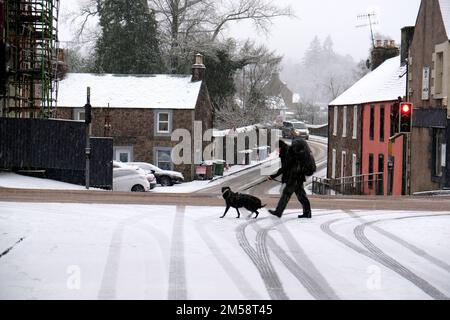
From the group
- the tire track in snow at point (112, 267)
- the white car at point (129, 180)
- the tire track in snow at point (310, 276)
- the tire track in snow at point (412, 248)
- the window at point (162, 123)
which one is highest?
the window at point (162, 123)

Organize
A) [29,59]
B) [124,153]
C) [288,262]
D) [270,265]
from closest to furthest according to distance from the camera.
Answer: [270,265] → [288,262] → [29,59] → [124,153]

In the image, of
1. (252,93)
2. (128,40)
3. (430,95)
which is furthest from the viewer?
(252,93)

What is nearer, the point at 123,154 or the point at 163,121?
the point at 163,121

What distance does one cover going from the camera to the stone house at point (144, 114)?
4391 cm

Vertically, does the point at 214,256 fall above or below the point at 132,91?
below

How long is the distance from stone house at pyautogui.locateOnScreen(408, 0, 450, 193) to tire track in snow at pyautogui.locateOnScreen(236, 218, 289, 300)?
17436mm

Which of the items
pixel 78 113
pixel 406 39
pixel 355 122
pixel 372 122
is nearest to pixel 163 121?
pixel 78 113

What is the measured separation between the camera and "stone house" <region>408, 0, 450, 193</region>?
25531mm

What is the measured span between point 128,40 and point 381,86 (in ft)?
95.0

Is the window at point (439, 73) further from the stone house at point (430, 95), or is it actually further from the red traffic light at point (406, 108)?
the red traffic light at point (406, 108)

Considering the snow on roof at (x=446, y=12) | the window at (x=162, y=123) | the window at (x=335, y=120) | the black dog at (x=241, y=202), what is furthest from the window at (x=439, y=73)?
the window at (x=162, y=123)

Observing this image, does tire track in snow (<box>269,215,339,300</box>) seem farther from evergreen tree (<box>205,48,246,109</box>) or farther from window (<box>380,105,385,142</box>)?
evergreen tree (<box>205,48,246,109</box>)

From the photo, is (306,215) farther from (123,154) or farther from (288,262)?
(123,154)

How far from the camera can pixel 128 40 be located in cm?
5859
